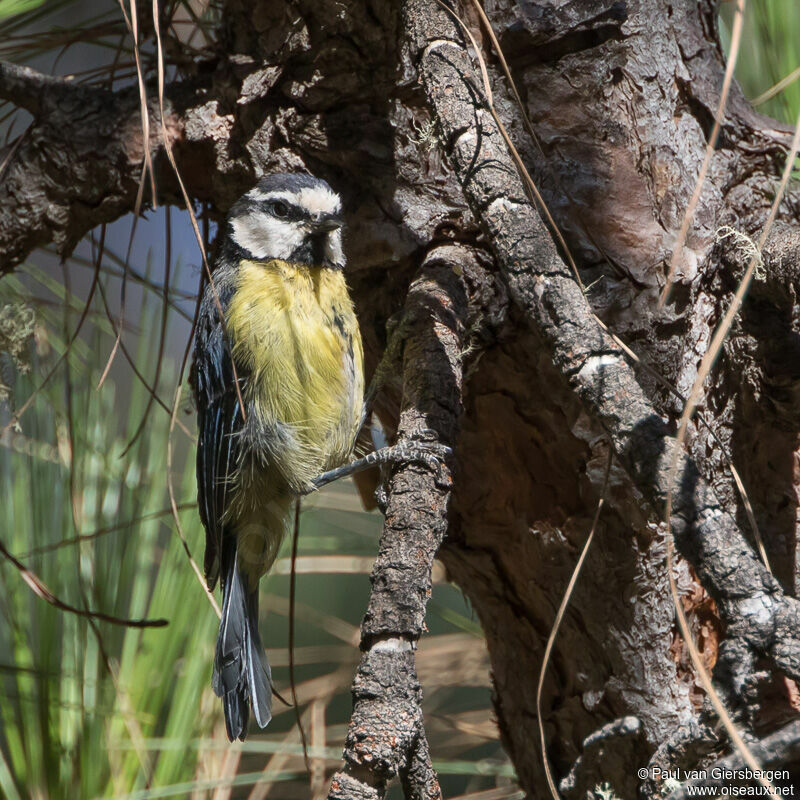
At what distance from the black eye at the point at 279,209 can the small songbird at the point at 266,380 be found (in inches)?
1.3

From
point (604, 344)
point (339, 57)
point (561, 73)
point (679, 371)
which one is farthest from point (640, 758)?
point (339, 57)

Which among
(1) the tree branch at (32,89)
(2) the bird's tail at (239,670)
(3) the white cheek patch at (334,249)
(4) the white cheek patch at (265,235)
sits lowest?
(2) the bird's tail at (239,670)

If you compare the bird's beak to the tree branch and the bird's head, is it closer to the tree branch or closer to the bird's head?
the bird's head

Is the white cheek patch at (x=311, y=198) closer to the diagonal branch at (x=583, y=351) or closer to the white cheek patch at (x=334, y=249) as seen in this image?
the white cheek patch at (x=334, y=249)

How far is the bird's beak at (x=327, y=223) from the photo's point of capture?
161 centimetres

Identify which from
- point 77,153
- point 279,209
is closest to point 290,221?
point 279,209

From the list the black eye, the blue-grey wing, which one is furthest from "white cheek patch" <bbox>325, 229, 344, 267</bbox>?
the blue-grey wing

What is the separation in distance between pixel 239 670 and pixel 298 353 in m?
0.65

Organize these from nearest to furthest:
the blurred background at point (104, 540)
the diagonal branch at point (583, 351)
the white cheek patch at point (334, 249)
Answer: the diagonal branch at point (583, 351), the blurred background at point (104, 540), the white cheek patch at point (334, 249)

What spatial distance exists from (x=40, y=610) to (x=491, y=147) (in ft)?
3.91

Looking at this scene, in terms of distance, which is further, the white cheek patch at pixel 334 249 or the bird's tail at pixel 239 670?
the white cheek patch at pixel 334 249

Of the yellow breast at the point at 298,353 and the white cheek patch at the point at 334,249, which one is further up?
the white cheek patch at the point at 334,249

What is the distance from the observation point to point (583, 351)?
99cm

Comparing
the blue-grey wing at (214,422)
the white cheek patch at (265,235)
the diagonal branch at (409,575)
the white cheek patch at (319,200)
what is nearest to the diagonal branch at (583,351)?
the diagonal branch at (409,575)
